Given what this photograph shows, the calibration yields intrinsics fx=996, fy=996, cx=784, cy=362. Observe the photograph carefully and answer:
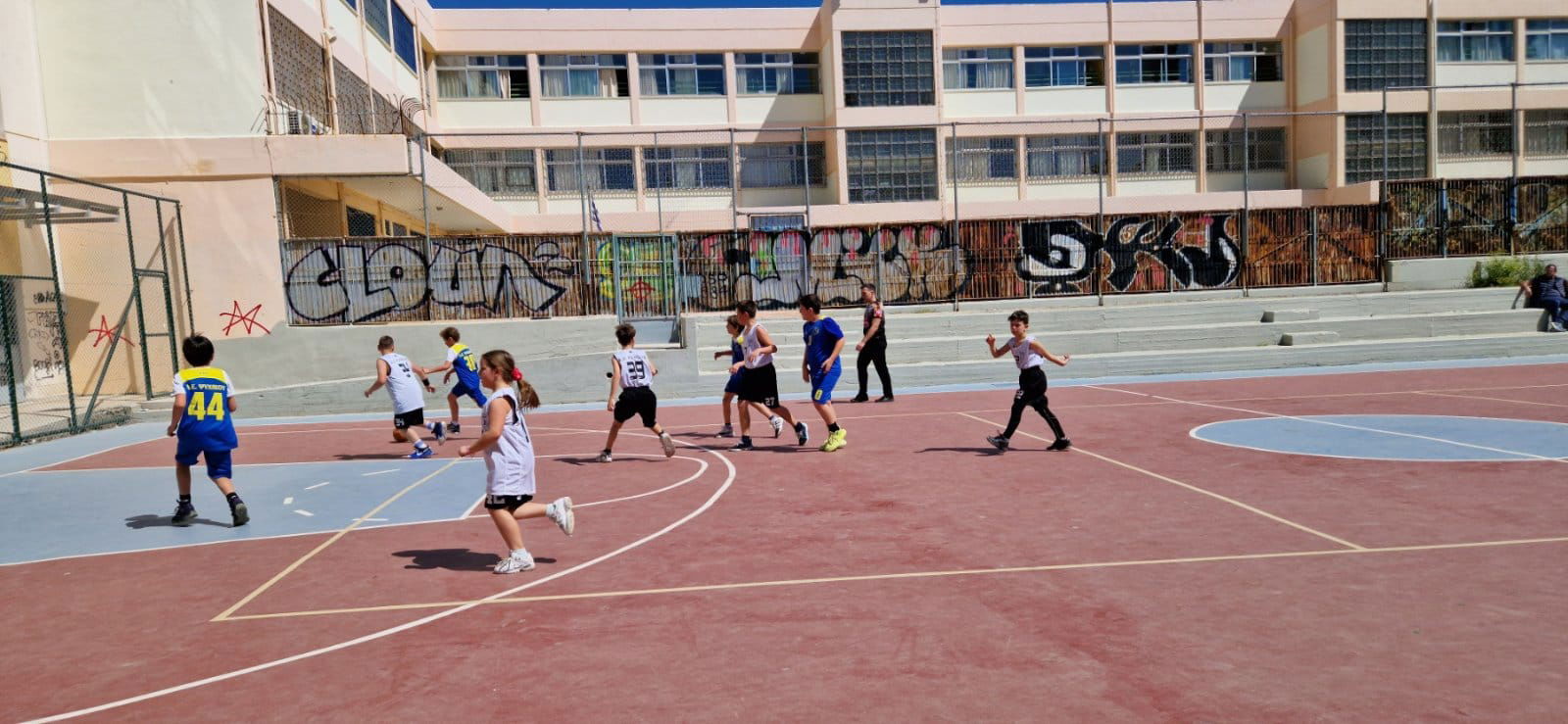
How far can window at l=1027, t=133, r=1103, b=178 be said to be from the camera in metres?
37.5

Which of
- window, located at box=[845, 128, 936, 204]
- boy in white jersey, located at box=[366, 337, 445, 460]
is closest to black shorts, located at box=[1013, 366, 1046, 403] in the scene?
boy in white jersey, located at box=[366, 337, 445, 460]

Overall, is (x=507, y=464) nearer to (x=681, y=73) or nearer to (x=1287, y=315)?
(x=1287, y=315)

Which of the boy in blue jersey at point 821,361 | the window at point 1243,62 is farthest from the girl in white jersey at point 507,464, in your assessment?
the window at point 1243,62

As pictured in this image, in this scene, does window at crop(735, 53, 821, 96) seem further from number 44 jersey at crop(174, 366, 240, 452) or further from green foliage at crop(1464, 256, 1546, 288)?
number 44 jersey at crop(174, 366, 240, 452)

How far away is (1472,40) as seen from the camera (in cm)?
3812

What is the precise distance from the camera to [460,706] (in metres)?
4.35

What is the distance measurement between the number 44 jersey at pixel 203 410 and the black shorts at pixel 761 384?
5310mm

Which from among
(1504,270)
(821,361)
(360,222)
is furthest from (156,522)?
(1504,270)

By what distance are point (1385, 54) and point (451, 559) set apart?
137 ft

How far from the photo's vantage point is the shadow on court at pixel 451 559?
6824 millimetres

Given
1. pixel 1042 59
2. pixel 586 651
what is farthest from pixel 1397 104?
pixel 586 651

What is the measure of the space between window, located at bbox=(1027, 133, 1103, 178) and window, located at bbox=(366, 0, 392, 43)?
22564mm

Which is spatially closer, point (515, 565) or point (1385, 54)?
point (515, 565)

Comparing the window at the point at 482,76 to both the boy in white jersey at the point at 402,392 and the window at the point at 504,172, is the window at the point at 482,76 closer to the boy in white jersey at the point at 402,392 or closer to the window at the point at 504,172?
the window at the point at 504,172
